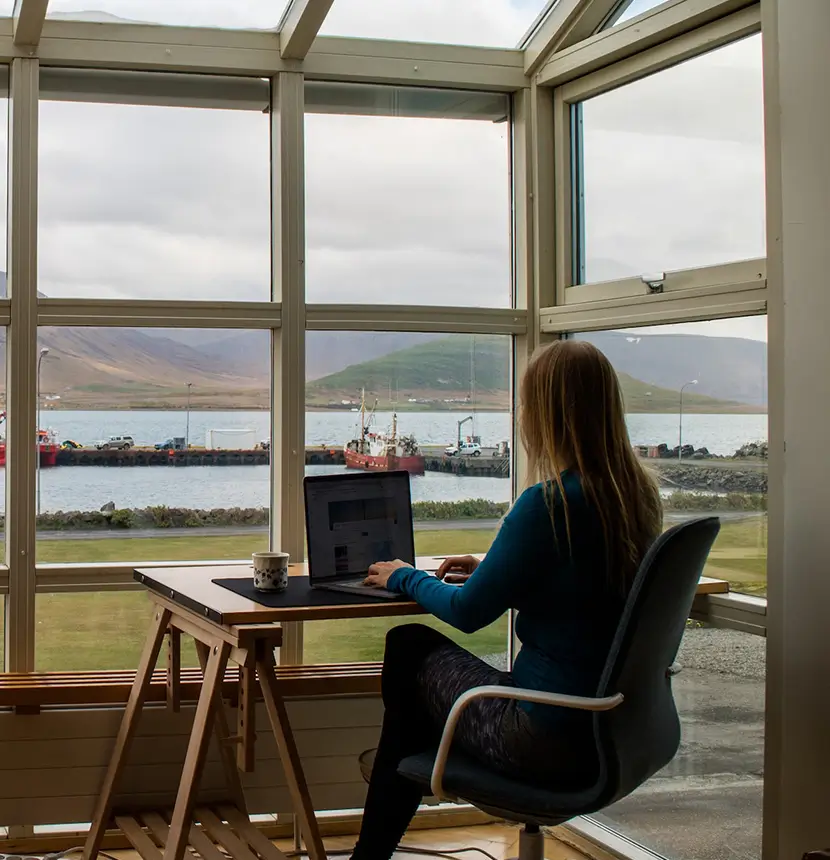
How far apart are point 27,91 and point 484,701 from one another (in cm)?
222

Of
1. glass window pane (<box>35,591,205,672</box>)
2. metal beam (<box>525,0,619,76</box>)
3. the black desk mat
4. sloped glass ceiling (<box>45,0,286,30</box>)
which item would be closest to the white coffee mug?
the black desk mat

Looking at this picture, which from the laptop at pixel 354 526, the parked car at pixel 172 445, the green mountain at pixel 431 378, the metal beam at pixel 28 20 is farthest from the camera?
the green mountain at pixel 431 378

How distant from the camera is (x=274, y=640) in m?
2.46

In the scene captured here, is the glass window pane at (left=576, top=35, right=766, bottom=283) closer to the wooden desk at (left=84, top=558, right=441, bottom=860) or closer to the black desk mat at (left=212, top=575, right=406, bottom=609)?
the wooden desk at (left=84, top=558, right=441, bottom=860)

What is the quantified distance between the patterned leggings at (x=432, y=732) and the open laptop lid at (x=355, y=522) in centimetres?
32

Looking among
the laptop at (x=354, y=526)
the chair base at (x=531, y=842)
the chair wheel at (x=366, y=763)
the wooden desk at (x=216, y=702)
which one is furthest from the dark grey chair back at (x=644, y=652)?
the chair wheel at (x=366, y=763)

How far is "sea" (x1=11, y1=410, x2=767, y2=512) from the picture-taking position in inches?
127

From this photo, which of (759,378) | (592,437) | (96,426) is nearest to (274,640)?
(592,437)

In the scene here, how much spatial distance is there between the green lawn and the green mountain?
17.7 inches

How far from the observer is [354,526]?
110 inches

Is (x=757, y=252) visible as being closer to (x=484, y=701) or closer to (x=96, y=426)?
(x=484, y=701)

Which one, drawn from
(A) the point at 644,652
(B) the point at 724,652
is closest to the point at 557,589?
(A) the point at 644,652

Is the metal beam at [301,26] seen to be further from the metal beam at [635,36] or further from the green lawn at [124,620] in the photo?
the green lawn at [124,620]

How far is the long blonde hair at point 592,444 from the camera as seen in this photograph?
2.19 meters
